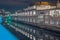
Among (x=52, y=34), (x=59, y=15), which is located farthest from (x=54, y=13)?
(x=52, y=34)

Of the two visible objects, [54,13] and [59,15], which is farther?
[54,13]

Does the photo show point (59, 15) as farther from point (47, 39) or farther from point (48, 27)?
point (47, 39)

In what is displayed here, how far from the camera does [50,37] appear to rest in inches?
140

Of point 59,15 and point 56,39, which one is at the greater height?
point 59,15

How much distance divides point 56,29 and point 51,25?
323 mm

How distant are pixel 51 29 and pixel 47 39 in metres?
0.37

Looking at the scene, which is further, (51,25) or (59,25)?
(51,25)

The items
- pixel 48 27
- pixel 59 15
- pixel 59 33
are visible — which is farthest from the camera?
pixel 48 27

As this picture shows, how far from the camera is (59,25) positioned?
308cm

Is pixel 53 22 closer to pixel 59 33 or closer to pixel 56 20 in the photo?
pixel 56 20

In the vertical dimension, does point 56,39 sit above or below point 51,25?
below

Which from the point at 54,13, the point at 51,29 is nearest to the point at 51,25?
the point at 51,29

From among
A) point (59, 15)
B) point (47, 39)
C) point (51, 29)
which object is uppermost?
point (59, 15)

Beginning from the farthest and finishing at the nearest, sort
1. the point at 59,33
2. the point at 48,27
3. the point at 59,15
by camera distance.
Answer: the point at 48,27
the point at 59,15
the point at 59,33
